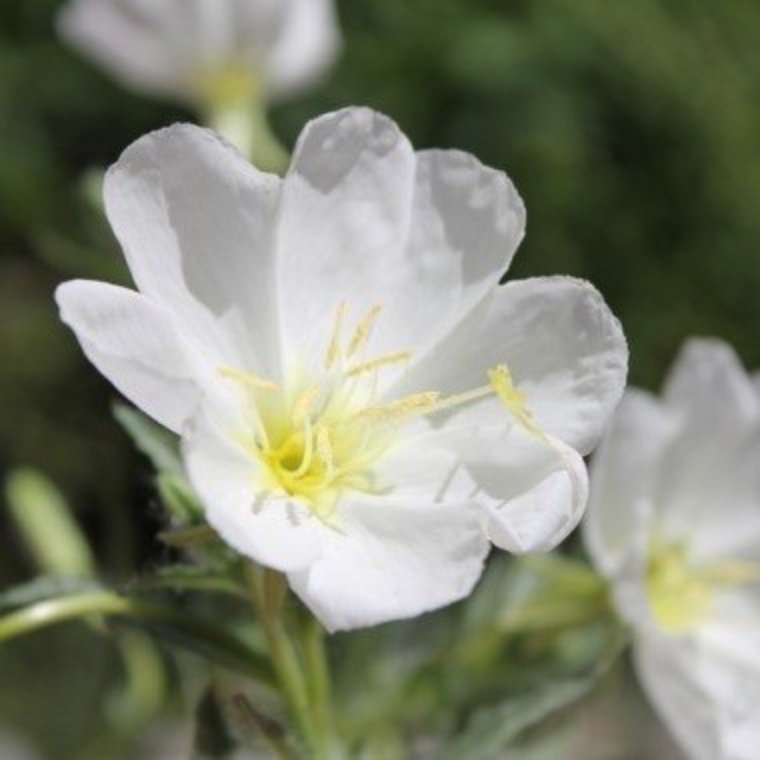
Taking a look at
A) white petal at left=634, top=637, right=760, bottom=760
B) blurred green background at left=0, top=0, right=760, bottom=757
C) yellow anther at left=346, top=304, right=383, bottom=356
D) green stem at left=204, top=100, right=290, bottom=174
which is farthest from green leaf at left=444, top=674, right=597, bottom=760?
blurred green background at left=0, top=0, right=760, bottom=757

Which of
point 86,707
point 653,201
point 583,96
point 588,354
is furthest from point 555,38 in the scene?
point 588,354

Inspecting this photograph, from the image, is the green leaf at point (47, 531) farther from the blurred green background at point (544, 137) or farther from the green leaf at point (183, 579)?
the blurred green background at point (544, 137)

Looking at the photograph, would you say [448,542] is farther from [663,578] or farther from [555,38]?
[555,38]

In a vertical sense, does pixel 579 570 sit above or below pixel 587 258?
above

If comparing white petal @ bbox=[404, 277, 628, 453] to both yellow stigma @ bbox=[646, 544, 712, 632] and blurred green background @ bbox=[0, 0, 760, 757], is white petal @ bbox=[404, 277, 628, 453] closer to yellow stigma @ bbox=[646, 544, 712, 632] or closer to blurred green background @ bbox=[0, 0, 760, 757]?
yellow stigma @ bbox=[646, 544, 712, 632]

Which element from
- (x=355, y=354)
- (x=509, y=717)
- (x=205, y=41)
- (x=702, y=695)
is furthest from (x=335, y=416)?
(x=205, y=41)

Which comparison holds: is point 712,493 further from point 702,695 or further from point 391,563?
point 391,563

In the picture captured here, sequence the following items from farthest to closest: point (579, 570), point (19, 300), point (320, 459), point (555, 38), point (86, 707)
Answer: point (19, 300), point (555, 38), point (86, 707), point (579, 570), point (320, 459)
